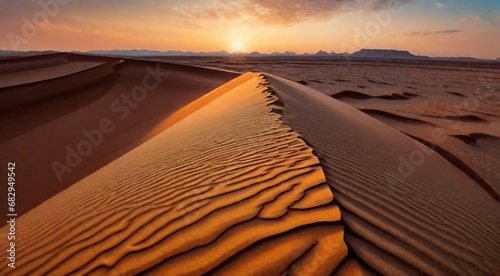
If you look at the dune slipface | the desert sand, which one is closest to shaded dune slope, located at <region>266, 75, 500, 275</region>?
the desert sand

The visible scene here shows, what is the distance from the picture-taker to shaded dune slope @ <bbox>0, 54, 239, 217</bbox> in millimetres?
4602

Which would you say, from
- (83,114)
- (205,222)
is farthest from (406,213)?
(83,114)

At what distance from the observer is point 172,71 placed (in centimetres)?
1123

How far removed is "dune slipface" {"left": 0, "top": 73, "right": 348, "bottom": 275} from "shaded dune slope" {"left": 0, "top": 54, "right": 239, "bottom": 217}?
2311 mm

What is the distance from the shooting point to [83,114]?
24.1ft

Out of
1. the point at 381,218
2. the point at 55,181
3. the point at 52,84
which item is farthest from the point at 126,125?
the point at 381,218

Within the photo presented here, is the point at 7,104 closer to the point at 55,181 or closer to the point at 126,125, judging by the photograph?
the point at 126,125

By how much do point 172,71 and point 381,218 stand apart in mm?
10864

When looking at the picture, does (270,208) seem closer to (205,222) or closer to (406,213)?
(205,222)

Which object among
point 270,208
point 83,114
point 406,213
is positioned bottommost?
point 83,114

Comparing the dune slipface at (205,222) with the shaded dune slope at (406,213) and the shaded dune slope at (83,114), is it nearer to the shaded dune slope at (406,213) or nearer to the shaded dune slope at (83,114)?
the shaded dune slope at (406,213)

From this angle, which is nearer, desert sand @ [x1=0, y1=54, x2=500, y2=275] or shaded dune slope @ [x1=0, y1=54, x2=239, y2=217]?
desert sand @ [x1=0, y1=54, x2=500, y2=275]

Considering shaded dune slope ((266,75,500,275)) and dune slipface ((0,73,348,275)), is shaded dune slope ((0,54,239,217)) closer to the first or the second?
dune slipface ((0,73,348,275))

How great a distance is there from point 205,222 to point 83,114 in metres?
7.23
